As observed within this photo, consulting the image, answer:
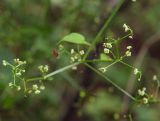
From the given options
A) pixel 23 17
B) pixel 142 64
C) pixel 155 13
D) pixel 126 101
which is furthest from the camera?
pixel 155 13

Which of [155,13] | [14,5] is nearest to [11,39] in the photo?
[14,5]

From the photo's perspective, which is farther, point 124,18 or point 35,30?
point 124,18

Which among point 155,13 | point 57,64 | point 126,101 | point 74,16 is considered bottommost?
point 126,101

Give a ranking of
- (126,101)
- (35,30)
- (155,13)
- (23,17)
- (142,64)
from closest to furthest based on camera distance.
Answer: (35,30), (23,17), (126,101), (142,64), (155,13)

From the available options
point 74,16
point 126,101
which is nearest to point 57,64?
point 74,16

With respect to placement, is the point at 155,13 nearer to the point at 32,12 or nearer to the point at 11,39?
the point at 32,12

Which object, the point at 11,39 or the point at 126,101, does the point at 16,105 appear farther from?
the point at 126,101

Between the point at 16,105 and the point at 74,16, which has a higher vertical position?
the point at 74,16
